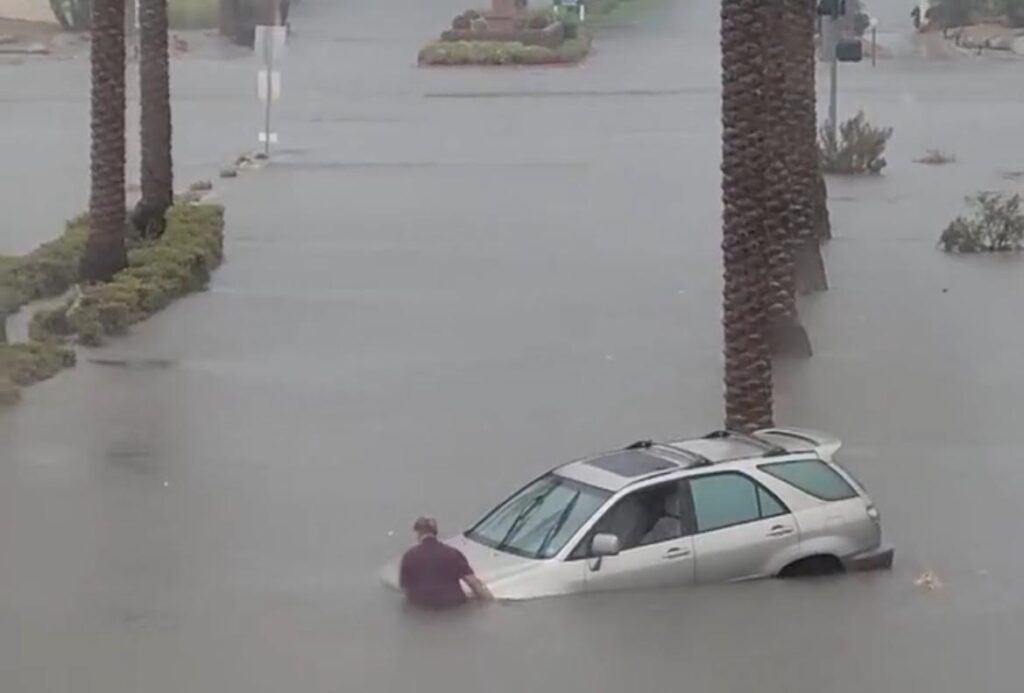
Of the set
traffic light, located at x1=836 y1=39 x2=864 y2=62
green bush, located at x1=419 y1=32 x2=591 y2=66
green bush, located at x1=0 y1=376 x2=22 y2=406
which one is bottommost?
green bush, located at x1=0 y1=376 x2=22 y2=406

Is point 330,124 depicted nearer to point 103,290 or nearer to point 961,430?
point 103,290

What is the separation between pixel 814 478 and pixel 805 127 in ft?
44.4

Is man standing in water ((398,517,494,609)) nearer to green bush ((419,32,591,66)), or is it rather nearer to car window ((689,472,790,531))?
car window ((689,472,790,531))

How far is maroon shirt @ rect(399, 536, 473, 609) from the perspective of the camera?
1390 cm

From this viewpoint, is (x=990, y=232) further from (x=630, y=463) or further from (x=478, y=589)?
(x=478, y=589)

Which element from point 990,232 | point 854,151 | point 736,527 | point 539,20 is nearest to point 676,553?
point 736,527

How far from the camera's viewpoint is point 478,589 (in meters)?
13.8

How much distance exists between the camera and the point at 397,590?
48.3 feet

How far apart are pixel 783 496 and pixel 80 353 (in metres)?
11.3

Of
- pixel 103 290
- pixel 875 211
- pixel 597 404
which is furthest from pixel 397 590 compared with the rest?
pixel 875 211

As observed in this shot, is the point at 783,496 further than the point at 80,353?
No

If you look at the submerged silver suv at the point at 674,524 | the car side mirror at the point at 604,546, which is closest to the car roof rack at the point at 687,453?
the submerged silver suv at the point at 674,524

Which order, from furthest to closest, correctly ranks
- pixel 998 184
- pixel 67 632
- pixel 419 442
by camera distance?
pixel 998 184
pixel 419 442
pixel 67 632

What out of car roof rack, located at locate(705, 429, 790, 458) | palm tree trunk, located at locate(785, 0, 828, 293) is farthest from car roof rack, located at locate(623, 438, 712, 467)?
palm tree trunk, located at locate(785, 0, 828, 293)
